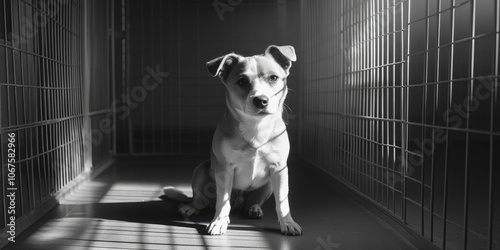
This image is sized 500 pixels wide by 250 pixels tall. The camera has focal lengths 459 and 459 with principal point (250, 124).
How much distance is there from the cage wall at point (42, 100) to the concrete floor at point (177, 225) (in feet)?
0.62

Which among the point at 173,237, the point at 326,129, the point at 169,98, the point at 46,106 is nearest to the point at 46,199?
the point at 46,106

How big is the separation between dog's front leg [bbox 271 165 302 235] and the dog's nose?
0.38 meters

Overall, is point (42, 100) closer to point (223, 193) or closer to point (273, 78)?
point (223, 193)

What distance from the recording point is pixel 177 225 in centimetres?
255

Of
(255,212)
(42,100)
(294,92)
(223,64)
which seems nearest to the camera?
(223,64)

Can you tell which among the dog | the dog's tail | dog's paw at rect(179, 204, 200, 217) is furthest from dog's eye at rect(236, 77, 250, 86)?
the dog's tail

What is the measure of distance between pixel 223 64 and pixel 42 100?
48.4 inches

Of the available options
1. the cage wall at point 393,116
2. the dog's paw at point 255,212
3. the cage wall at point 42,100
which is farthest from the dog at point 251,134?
the cage wall at point 42,100

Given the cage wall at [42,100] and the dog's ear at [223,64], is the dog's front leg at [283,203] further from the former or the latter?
the cage wall at [42,100]

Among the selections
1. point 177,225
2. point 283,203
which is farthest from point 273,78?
point 177,225

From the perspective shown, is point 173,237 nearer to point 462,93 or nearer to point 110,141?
point 110,141

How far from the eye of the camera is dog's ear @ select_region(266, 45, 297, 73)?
2395 millimetres

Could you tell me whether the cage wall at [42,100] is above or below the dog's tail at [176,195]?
above

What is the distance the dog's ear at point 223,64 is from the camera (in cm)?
238
